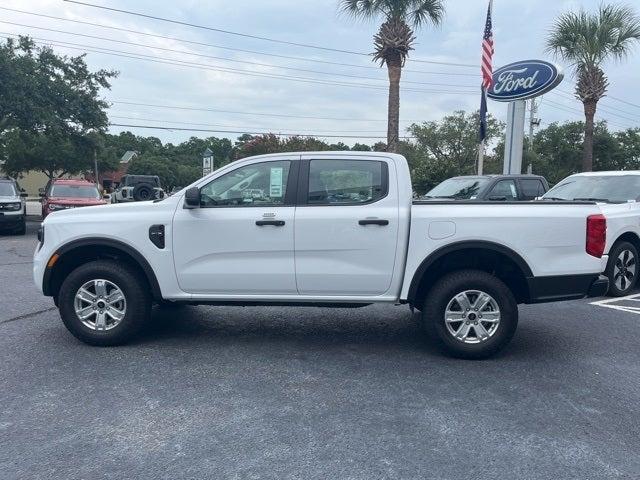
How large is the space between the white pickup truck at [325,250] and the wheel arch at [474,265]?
0.01 meters

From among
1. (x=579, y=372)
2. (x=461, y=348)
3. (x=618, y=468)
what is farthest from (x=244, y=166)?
Answer: (x=618, y=468)

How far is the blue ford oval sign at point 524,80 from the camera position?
1784 centimetres

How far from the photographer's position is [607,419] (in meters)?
4.52

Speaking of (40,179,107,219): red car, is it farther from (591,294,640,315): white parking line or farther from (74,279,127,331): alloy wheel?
(591,294,640,315): white parking line

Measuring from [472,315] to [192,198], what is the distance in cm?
280

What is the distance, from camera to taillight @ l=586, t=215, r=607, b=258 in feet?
18.9

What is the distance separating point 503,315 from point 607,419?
1.42 metres

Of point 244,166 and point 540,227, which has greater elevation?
point 244,166

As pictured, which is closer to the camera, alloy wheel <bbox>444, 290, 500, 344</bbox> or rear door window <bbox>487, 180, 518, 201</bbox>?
alloy wheel <bbox>444, 290, 500, 344</bbox>

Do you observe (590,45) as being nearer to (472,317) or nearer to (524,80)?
(524,80)

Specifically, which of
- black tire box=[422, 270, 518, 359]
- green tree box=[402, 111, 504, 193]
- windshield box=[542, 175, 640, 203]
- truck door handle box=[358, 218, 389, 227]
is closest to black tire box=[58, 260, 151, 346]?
truck door handle box=[358, 218, 389, 227]

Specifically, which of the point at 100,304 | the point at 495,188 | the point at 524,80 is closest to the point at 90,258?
the point at 100,304

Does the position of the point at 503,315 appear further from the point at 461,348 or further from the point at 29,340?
the point at 29,340

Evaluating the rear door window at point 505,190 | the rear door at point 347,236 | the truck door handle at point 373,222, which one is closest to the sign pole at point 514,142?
the rear door window at point 505,190
